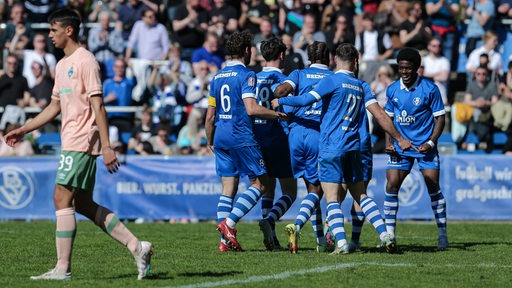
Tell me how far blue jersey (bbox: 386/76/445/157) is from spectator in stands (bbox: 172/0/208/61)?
12034mm

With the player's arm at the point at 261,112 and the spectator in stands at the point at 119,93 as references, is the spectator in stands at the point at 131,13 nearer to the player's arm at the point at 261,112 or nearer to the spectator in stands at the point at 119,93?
the spectator in stands at the point at 119,93

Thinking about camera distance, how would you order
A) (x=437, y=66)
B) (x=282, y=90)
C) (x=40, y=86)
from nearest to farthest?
(x=282, y=90)
(x=437, y=66)
(x=40, y=86)

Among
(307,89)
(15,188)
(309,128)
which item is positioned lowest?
(15,188)

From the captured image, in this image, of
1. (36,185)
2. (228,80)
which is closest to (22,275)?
(228,80)

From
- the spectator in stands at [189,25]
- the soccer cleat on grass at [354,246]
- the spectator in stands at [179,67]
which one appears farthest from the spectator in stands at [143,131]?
the soccer cleat on grass at [354,246]

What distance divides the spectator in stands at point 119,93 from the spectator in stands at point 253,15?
2920 mm

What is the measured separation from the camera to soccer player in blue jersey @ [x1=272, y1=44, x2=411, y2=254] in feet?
37.1

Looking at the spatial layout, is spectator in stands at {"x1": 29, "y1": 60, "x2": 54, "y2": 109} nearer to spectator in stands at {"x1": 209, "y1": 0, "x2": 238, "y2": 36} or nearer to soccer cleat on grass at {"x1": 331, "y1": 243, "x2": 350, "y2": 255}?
spectator in stands at {"x1": 209, "y1": 0, "x2": 238, "y2": 36}

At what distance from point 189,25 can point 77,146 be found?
1616cm

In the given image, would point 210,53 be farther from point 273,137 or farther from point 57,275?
point 57,275

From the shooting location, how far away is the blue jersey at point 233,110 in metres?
12.1

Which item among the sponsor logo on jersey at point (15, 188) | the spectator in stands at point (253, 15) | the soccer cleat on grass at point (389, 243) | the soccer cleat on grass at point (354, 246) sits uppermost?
the spectator in stands at point (253, 15)

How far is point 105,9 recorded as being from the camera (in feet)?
85.0

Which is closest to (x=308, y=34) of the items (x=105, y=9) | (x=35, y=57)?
(x=105, y=9)
